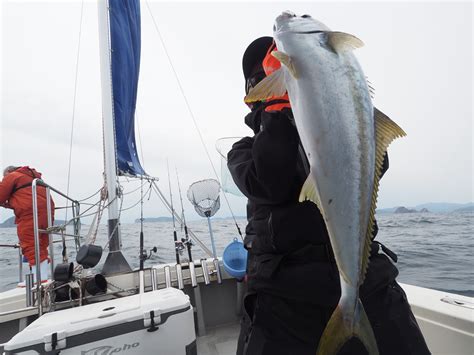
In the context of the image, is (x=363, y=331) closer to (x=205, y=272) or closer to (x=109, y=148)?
(x=205, y=272)

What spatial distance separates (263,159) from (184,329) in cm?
147

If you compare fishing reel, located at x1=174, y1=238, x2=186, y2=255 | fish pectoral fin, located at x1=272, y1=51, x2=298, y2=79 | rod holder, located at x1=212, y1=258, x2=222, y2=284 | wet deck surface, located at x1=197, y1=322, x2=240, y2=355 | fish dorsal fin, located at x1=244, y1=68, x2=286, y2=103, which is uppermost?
fish pectoral fin, located at x1=272, y1=51, x2=298, y2=79

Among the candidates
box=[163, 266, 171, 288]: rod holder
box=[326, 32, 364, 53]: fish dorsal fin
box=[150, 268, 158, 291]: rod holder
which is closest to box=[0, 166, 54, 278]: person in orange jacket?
box=[150, 268, 158, 291]: rod holder

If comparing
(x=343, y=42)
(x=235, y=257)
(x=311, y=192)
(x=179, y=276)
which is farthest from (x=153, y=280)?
(x=343, y=42)

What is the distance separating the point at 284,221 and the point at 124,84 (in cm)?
497

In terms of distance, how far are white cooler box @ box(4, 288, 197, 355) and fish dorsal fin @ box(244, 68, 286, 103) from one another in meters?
1.56

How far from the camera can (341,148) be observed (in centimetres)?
97

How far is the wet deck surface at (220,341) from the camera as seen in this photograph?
3.21 m

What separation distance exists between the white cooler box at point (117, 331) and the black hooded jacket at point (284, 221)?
3.13ft

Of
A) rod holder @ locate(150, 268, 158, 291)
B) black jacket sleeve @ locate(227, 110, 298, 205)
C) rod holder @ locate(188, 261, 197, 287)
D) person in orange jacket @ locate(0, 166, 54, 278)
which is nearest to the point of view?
black jacket sleeve @ locate(227, 110, 298, 205)

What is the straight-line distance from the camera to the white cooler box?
Result: 167cm

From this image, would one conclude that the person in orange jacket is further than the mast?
Yes

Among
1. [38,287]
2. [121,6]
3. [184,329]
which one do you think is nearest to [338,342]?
[184,329]

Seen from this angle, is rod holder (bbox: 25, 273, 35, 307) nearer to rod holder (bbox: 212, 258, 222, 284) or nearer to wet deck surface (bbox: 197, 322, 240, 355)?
wet deck surface (bbox: 197, 322, 240, 355)
